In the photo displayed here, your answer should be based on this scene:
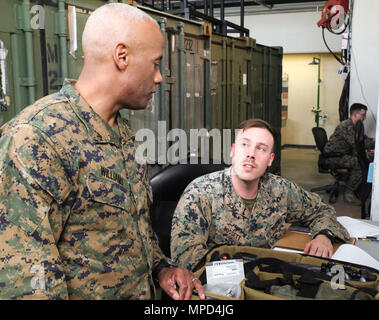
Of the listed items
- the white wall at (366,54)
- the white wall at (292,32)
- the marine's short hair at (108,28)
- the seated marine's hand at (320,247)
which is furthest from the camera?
the white wall at (292,32)

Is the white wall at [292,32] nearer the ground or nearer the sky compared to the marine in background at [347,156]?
nearer the sky

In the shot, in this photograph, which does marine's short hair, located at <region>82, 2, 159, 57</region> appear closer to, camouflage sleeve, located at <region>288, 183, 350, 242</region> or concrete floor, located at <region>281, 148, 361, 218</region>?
camouflage sleeve, located at <region>288, 183, 350, 242</region>

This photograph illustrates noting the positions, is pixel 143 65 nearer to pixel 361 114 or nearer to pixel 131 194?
pixel 131 194

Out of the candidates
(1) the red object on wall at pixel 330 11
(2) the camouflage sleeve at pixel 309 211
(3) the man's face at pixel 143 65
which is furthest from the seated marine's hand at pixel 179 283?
(1) the red object on wall at pixel 330 11

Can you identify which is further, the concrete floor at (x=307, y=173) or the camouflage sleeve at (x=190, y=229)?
the concrete floor at (x=307, y=173)

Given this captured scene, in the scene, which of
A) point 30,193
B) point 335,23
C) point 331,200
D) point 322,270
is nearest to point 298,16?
point 335,23

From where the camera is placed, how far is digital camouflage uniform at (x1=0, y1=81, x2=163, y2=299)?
0.79 m

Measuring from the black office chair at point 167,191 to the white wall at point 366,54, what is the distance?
12.4ft

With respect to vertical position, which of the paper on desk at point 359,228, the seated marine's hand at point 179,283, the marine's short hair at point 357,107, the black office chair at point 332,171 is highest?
the marine's short hair at point 357,107

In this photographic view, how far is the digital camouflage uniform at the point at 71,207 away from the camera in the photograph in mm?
794

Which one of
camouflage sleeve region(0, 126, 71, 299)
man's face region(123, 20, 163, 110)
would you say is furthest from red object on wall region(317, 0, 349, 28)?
camouflage sleeve region(0, 126, 71, 299)

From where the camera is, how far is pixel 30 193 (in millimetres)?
802

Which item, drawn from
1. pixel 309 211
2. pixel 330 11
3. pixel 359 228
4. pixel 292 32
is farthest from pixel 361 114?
pixel 292 32

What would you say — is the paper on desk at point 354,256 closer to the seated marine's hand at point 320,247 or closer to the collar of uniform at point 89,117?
the seated marine's hand at point 320,247
